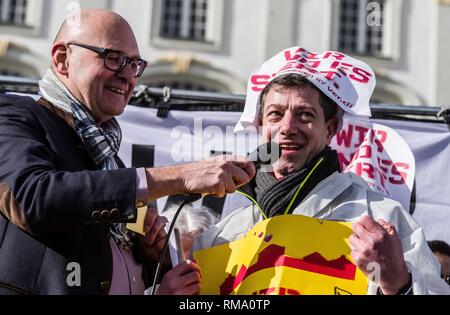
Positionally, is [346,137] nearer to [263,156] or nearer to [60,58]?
[263,156]

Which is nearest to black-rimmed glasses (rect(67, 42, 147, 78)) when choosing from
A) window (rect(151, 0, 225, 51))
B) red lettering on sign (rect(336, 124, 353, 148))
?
red lettering on sign (rect(336, 124, 353, 148))

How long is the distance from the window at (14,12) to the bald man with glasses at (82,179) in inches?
699

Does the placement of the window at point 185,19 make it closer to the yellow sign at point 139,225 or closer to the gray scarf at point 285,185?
the gray scarf at point 285,185

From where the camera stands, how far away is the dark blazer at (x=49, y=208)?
279 cm

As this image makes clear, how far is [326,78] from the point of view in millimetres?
3803

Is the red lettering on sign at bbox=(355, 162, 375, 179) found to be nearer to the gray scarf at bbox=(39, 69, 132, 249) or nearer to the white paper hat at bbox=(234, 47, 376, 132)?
the white paper hat at bbox=(234, 47, 376, 132)

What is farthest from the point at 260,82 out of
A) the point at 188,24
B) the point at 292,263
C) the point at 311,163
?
the point at 188,24

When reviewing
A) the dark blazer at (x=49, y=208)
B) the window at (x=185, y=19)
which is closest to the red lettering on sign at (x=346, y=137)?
the dark blazer at (x=49, y=208)

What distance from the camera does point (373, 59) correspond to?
20.8 m

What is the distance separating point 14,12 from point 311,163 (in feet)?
58.8

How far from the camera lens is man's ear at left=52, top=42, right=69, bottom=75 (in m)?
3.31
